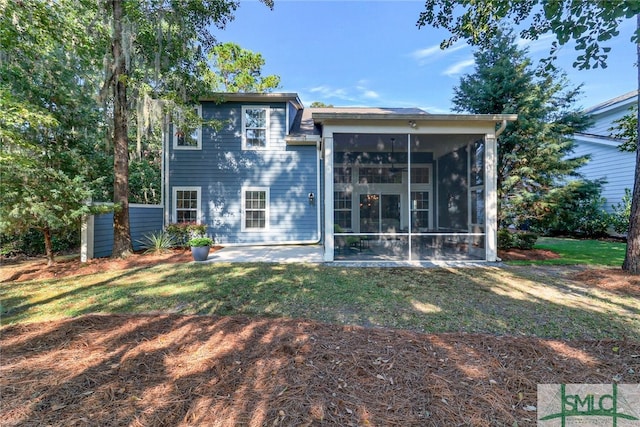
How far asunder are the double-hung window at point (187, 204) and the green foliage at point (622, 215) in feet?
55.5

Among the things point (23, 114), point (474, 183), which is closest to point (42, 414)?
point (23, 114)

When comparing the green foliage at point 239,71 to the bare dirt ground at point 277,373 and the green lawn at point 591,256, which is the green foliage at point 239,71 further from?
the bare dirt ground at point 277,373

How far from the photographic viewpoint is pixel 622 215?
1158cm

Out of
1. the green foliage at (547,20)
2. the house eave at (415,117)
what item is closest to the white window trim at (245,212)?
the house eave at (415,117)

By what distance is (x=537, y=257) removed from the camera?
7742 mm

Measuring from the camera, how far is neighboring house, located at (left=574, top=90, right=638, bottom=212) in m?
12.3

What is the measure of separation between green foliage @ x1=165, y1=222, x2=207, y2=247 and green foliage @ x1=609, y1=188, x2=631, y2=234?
54.3 feet

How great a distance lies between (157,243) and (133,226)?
49.8 inches

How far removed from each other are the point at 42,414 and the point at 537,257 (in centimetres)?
982

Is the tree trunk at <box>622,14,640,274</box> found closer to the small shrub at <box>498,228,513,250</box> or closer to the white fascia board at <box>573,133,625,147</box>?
the small shrub at <box>498,228,513,250</box>

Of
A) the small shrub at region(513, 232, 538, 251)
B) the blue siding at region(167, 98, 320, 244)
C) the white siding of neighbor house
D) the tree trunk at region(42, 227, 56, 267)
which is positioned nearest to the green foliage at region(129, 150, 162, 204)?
the blue siding at region(167, 98, 320, 244)

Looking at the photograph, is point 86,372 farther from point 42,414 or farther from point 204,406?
point 204,406

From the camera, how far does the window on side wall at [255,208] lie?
10.5 metres

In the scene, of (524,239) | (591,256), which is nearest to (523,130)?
(524,239)
